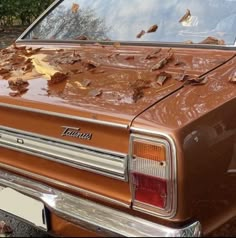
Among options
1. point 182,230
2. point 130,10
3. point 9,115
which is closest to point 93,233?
point 182,230

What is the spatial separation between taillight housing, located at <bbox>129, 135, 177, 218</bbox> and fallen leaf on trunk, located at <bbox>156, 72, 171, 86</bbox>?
1.57 feet

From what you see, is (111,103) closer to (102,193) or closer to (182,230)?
(102,193)

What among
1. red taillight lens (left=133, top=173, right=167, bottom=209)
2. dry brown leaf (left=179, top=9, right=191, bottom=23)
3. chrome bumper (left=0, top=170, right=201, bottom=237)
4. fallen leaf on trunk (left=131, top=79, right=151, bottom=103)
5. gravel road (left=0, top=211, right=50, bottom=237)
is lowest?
gravel road (left=0, top=211, right=50, bottom=237)

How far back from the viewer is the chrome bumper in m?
2.43

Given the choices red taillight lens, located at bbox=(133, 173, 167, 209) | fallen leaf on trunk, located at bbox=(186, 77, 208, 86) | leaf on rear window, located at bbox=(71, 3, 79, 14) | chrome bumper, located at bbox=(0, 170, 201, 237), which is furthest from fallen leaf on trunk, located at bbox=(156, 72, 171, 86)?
leaf on rear window, located at bbox=(71, 3, 79, 14)

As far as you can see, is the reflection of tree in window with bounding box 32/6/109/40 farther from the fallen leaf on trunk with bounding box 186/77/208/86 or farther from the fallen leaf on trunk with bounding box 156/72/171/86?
the fallen leaf on trunk with bounding box 186/77/208/86

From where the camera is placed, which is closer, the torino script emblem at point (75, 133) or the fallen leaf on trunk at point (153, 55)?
the torino script emblem at point (75, 133)

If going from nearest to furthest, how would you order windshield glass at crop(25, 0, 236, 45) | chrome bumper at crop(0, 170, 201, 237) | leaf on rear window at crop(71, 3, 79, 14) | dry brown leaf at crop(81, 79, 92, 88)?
chrome bumper at crop(0, 170, 201, 237) → dry brown leaf at crop(81, 79, 92, 88) → windshield glass at crop(25, 0, 236, 45) → leaf on rear window at crop(71, 3, 79, 14)

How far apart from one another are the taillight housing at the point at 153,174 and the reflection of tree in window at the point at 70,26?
168 cm

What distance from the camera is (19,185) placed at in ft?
9.90

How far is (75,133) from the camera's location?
2645mm

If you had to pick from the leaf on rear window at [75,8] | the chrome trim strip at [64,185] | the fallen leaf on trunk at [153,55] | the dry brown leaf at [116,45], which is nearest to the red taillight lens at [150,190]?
the chrome trim strip at [64,185]

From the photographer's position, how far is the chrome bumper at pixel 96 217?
7.98 feet

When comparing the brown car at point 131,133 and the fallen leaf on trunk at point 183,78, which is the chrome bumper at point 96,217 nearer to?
the brown car at point 131,133
